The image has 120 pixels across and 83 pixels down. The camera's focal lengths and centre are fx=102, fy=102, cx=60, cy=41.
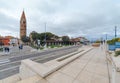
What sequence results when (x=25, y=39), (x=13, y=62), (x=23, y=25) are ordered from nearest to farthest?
(x=13, y=62) < (x=25, y=39) < (x=23, y=25)

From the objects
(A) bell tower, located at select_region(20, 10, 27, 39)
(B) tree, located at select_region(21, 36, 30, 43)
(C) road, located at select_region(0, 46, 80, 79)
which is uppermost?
(A) bell tower, located at select_region(20, 10, 27, 39)

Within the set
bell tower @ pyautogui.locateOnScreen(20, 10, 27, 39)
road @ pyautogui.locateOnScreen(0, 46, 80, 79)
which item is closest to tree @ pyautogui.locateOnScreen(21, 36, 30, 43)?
bell tower @ pyautogui.locateOnScreen(20, 10, 27, 39)

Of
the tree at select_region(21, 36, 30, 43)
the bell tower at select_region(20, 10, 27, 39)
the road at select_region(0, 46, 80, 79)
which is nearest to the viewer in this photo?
the road at select_region(0, 46, 80, 79)

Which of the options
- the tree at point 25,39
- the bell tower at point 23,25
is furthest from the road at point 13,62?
the bell tower at point 23,25

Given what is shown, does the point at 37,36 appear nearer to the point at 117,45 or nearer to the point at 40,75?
the point at 117,45

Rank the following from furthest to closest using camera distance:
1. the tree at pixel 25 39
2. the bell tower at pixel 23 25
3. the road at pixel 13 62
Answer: the bell tower at pixel 23 25 < the tree at pixel 25 39 < the road at pixel 13 62

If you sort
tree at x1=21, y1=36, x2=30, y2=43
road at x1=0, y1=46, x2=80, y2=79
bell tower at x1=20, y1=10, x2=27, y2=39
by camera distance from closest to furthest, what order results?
road at x1=0, y1=46, x2=80, y2=79, tree at x1=21, y1=36, x2=30, y2=43, bell tower at x1=20, y1=10, x2=27, y2=39

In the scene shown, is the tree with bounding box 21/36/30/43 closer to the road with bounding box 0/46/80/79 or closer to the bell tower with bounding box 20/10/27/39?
the bell tower with bounding box 20/10/27/39

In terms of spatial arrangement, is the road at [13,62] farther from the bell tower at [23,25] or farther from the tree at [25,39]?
the bell tower at [23,25]

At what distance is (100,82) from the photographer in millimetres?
4094

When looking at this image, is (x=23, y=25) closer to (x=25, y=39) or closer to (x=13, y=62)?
(x=25, y=39)

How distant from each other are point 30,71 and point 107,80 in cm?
387

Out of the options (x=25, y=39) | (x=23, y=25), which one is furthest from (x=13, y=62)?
(x=23, y=25)

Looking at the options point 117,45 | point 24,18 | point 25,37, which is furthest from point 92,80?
point 24,18
